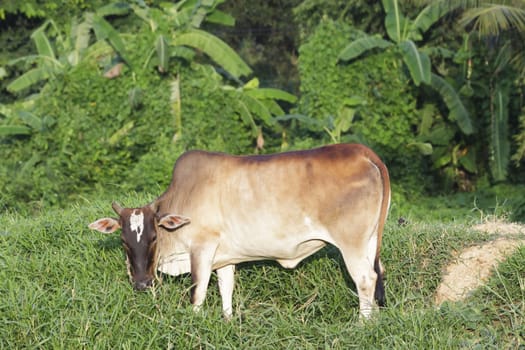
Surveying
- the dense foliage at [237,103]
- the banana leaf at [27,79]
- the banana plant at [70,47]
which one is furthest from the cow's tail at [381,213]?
the banana leaf at [27,79]

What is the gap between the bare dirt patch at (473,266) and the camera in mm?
5977

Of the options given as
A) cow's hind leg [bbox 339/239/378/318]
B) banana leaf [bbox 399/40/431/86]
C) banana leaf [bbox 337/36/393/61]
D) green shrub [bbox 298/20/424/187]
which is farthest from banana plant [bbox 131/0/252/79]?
cow's hind leg [bbox 339/239/378/318]

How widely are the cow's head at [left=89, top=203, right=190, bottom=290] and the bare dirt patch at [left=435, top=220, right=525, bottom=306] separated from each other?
1991 mm

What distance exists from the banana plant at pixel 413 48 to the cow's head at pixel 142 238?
729 centimetres

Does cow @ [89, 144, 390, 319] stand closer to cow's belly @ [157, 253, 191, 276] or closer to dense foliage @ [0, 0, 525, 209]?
cow's belly @ [157, 253, 191, 276]

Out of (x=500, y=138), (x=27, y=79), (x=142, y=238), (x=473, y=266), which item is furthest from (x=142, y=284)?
(x=500, y=138)

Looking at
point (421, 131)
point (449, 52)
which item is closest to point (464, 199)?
point (421, 131)

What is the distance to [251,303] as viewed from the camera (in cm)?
620

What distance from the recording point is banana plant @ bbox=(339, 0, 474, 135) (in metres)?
12.2

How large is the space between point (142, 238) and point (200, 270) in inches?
17.4

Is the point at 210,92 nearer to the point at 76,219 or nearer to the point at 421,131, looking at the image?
the point at 421,131

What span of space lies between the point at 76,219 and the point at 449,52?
778cm

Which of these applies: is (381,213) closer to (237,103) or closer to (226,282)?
(226,282)

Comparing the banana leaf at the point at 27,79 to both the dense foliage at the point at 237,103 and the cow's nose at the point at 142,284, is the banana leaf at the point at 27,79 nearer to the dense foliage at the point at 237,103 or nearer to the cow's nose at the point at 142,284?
the dense foliage at the point at 237,103
